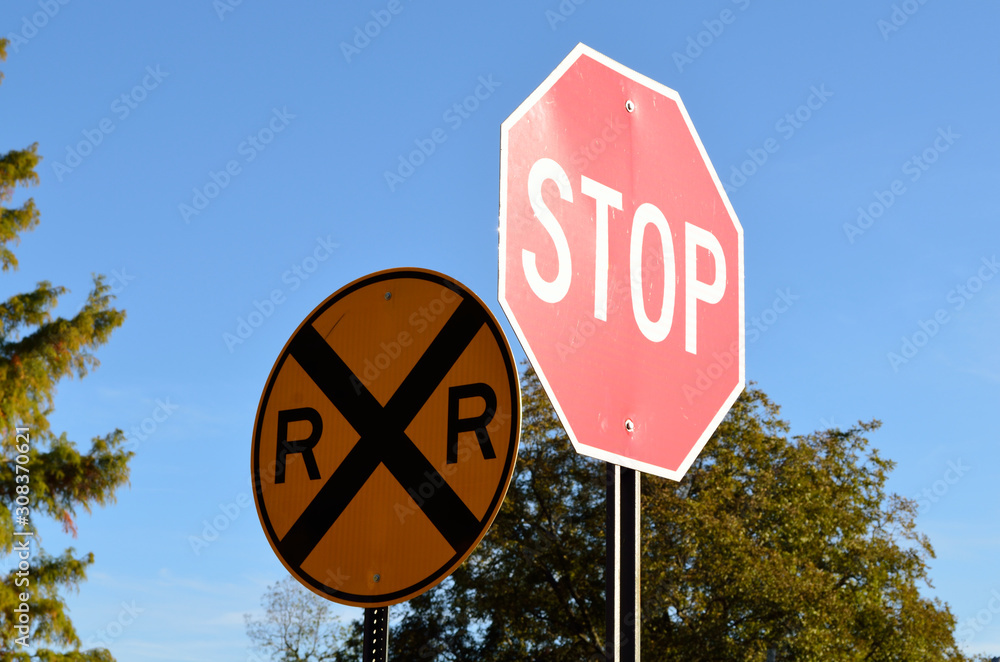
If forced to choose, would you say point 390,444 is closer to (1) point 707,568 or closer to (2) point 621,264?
(2) point 621,264

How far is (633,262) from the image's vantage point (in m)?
1.92

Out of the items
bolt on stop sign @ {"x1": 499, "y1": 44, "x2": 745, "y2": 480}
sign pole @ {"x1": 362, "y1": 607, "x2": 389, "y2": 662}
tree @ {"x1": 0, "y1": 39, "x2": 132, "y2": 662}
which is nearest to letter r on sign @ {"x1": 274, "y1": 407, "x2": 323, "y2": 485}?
sign pole @ {"x1": 362, "y1": 607, "x2": 389, "y2": 662}

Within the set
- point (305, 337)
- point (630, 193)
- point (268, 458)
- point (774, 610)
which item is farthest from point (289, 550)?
point (774, 610)

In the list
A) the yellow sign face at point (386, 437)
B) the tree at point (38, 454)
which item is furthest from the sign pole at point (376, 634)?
the tree at point (38, 454)

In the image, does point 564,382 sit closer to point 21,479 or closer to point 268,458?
point 268,458

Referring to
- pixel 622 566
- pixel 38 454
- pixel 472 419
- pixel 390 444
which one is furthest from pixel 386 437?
pixel 38 454

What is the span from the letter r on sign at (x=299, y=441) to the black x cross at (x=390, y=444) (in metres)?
0.05

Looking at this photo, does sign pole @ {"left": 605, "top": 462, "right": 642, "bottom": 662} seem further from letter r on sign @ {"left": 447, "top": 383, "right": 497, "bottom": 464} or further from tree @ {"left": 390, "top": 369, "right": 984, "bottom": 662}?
tree @ {"left": 390, "top": 369, "right": 984, "bottom": 662}

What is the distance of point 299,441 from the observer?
171cm

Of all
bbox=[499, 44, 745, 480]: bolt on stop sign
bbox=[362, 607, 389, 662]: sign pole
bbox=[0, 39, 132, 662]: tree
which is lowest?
bbox=[362, 607, 389, 662]: sign pole

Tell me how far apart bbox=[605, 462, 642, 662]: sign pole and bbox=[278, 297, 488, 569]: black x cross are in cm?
40

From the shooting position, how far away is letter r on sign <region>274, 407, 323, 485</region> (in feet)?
5.52

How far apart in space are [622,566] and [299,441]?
63 cm

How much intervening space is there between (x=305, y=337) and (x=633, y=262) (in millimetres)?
648
